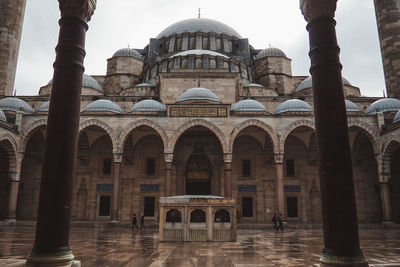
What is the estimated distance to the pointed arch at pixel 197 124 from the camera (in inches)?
709

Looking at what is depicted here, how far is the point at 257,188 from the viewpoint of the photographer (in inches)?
819

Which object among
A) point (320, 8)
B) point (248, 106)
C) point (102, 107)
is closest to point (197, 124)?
point (248, 106)

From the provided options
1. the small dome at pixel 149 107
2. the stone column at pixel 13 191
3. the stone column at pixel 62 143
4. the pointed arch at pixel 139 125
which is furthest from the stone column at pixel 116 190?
the stone column at pixel 62 143

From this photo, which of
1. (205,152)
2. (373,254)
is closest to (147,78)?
(205,152)

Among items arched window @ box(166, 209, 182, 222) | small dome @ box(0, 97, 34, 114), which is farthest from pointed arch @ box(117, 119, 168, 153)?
arched window @ box(166, 209, 182, 222)

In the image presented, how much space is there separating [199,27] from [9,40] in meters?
16.6

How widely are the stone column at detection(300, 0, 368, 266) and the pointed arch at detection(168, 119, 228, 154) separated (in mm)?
13608

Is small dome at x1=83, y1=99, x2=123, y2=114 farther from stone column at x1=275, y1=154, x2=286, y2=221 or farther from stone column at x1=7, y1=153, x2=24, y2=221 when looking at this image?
stone column at x1=275, y1=154, x2=286, y2=221

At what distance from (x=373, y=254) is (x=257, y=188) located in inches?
544

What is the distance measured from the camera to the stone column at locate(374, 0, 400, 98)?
840 inches

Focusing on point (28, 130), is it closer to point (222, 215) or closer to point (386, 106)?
point (222, 215)

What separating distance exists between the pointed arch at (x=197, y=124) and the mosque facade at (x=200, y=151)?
6 centimetres

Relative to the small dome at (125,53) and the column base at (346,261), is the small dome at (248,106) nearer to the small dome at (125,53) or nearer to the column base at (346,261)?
the small dome at (125,53)

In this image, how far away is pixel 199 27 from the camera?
104ft
